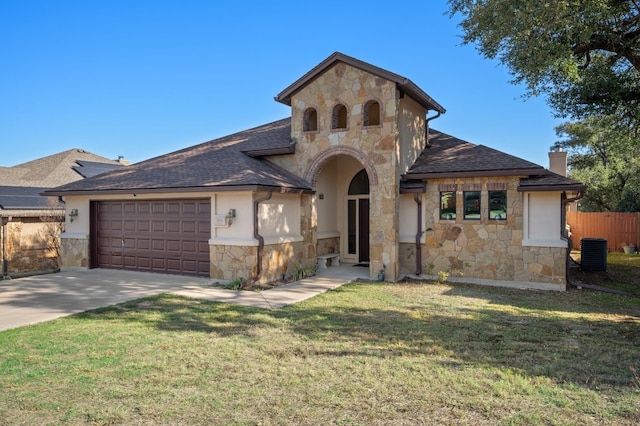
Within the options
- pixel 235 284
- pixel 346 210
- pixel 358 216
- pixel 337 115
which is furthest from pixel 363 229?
pixel 235 284

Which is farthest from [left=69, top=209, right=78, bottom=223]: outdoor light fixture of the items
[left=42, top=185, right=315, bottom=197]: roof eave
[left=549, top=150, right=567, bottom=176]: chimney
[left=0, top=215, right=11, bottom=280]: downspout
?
[left=549, top=150, right=567, bottom=176]: chimney

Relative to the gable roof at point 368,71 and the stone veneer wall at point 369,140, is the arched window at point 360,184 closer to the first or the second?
the stone veneer wall at point 369,140

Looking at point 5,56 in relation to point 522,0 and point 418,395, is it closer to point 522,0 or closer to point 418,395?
point 522,0

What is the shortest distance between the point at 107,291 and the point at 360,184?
8974 mm

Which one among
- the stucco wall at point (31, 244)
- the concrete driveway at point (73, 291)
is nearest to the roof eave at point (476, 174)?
the concrete driveway at point (73, 291)

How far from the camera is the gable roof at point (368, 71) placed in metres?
12.3

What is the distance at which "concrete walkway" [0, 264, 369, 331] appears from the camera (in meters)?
8.66

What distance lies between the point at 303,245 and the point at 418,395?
30.1ft

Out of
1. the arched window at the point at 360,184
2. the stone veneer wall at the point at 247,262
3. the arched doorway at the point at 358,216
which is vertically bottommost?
the stone veneer wall at the point at 247,262

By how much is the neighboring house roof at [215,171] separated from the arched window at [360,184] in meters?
2.59

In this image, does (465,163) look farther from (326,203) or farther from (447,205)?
(326,203)

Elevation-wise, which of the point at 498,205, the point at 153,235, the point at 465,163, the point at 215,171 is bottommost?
the point at 153,235

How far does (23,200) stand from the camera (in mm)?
18656

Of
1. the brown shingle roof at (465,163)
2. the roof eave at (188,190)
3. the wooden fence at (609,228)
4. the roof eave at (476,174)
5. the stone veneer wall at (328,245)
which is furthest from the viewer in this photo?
the wooden fence at (609,228)
